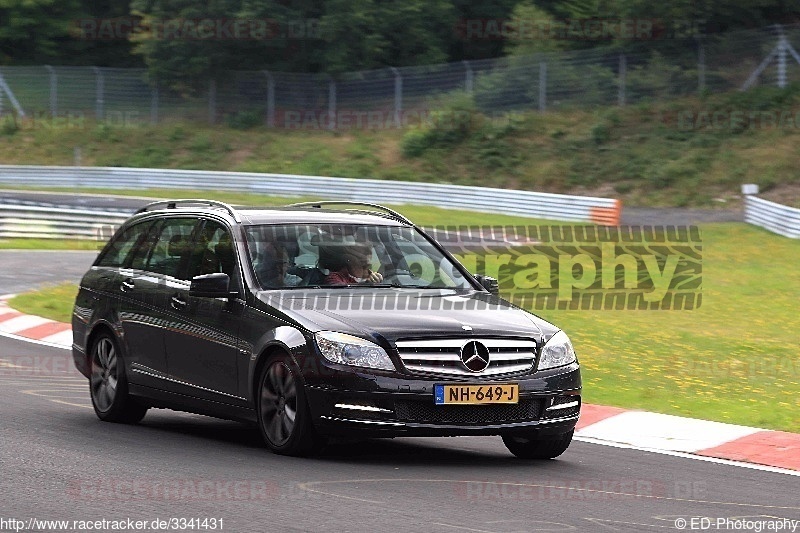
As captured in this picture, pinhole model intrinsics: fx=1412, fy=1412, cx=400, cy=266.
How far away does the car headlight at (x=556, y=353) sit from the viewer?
8703 mm

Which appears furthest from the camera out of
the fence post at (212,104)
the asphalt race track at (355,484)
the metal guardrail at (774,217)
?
the fence post at (212,104)

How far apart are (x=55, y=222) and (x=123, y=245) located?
2329 centimetres

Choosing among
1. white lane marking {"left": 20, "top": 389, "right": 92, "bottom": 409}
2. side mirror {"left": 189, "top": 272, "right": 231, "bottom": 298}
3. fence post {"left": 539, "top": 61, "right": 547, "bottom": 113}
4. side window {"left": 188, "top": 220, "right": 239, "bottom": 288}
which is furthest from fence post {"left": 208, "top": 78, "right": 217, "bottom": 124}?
side mirror {"left": 189, "top": 272, "right": 231, "bottom": 298}

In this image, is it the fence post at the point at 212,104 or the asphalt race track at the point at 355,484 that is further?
the fence post at the point at 212,104

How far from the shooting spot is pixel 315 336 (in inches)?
330

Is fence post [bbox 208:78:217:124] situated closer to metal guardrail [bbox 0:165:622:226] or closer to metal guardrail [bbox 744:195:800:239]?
metal guardrail [bbox 0:165:622:226]

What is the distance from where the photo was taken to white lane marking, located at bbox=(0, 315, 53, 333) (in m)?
17.5

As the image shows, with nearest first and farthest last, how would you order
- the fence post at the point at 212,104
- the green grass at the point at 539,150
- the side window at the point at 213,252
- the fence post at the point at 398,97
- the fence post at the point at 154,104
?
the side window at the point at 213,252
the green grass at the point at 539,150
the fence post at the point at 398,97
the fence post at the point at 154,104
the fence post at the point at 212,104

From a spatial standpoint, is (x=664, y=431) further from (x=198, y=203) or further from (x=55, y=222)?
(x=55, y=222)

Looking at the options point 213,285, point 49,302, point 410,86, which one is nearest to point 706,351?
point 213,285

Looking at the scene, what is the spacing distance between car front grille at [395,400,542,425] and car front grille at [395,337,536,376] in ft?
0.65

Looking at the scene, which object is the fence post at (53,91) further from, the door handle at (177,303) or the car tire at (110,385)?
the door handle at (177,303)

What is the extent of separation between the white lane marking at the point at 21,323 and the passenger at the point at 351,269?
29.4ft

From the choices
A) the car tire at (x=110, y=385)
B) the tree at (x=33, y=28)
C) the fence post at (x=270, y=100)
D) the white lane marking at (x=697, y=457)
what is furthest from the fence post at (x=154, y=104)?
the white lane marking at (x=697, y=457)
